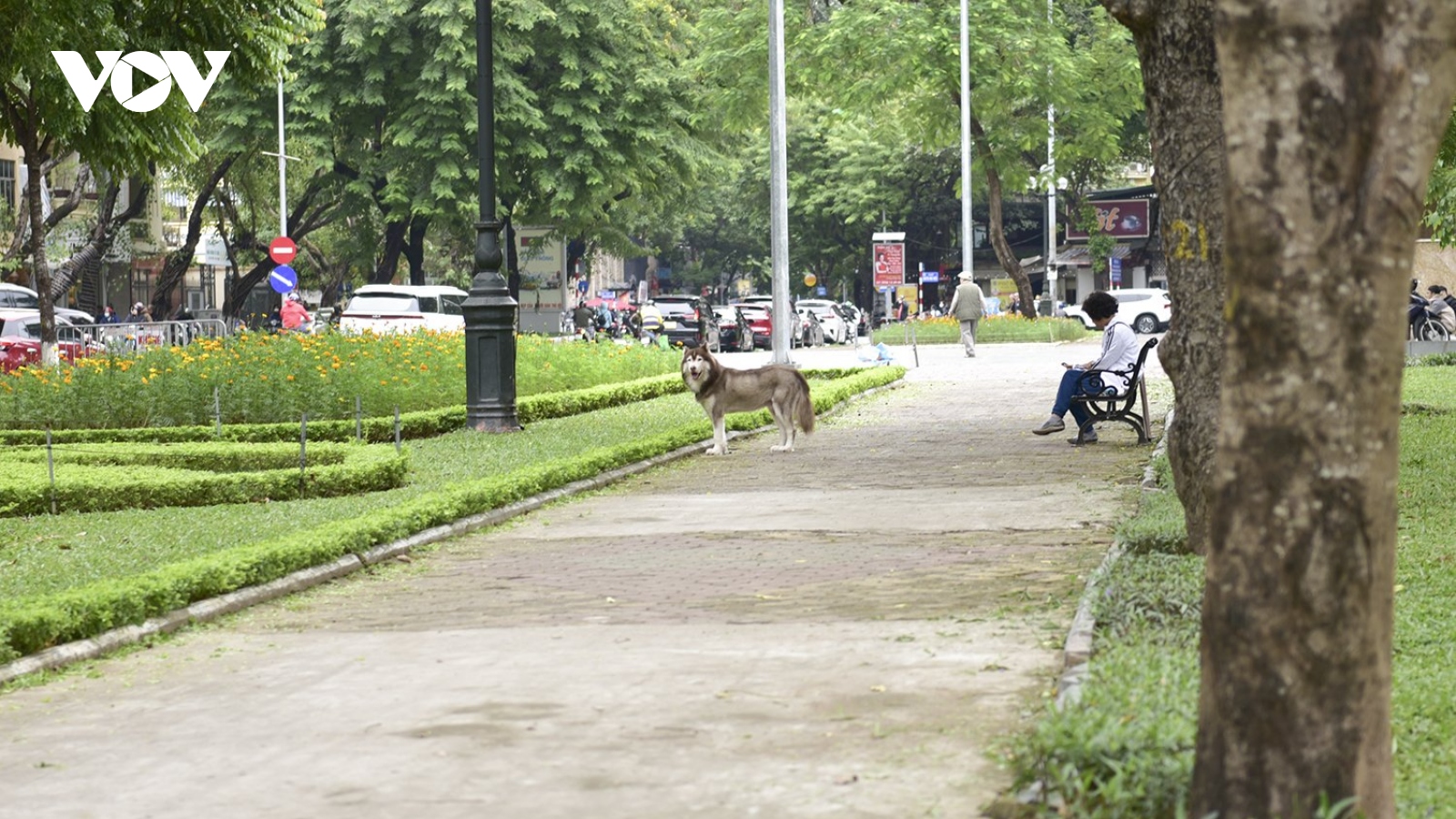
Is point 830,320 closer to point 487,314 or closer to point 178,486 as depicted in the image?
point 487,314

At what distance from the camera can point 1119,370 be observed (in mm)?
18172

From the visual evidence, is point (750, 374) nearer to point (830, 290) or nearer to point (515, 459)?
point (515, 459)

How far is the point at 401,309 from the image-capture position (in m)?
38.0

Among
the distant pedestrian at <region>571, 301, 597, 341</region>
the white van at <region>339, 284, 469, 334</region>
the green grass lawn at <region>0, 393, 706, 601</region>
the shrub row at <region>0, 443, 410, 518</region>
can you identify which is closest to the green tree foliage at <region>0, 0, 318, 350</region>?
the green grass lawn at <region>0, 393, 706, 601</region>

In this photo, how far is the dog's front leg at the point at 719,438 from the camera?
18.8 m

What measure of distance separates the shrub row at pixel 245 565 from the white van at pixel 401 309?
71.2 feet

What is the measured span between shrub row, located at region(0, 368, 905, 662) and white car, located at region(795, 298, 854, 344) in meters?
40.2

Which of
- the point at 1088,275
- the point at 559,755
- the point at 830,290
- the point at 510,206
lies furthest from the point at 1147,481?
the point at 830,290

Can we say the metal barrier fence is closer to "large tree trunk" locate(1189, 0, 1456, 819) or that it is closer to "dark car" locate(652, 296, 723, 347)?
"dark car" locate(652, 296, 723, 347)

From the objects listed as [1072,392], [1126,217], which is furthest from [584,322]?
[1072,392]

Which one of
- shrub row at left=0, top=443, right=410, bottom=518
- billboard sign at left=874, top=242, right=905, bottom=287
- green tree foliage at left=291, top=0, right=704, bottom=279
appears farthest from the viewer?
billboard sign at left=874, top=242, right=905, bottom=287

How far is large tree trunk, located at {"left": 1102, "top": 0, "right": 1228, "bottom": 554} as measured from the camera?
9.86 metres

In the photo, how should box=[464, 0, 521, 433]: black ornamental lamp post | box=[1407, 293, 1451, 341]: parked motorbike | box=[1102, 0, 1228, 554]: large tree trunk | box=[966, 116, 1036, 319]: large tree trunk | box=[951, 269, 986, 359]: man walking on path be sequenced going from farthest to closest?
1. box=[966, 116, 1036, 319]: large tree trunk
2. box=[951, 269, 986, 359]: man walking on path
3. box=[1407, 293, 1451, 341]: parked motorbike
4. box=[464, 0, 521, 433]: black ornamental lamp post
5. box=[1102, 0, 1228, 554]: large tree trunk

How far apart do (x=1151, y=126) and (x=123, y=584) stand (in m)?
5.34
